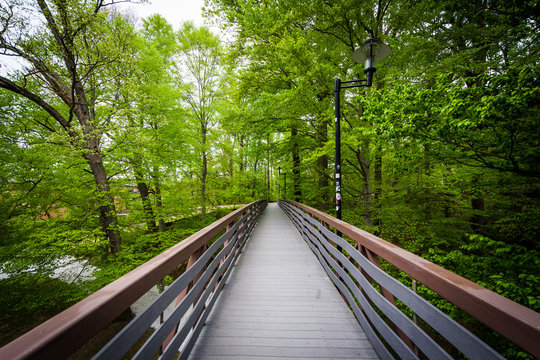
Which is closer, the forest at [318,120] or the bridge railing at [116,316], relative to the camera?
the bridge railing at [116,316]

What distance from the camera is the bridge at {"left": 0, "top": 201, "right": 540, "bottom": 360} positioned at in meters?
0.88

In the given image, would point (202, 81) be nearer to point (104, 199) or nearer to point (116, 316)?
point (104, 199)

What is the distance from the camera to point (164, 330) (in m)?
1.40

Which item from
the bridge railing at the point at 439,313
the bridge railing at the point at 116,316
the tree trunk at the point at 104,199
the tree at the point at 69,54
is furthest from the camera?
the tree trunk at the point at 104,199

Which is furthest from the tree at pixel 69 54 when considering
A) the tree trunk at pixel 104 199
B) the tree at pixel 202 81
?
the tree at pixel 202 81

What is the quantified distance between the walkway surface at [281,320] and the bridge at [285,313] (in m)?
0.01

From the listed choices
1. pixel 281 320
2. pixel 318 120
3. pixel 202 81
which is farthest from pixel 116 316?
pixel 202 81

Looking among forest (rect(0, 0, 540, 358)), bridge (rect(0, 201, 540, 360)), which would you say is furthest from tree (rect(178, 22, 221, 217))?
bridge (rect(0, 201, 540, 360))

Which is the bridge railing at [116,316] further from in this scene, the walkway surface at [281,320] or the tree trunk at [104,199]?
the tree trunk at [104,199]

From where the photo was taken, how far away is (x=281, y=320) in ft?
8.05

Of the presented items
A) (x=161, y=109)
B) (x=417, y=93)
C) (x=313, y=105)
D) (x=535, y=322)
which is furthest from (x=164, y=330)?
(x=161, y=109)

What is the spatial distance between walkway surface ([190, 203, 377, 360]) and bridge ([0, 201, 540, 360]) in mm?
12

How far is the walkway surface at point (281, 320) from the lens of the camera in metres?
2.01

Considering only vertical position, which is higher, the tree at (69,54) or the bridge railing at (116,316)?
the tree at (69,54)
